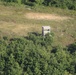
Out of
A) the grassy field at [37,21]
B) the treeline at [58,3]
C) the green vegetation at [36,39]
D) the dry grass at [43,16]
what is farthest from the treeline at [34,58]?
the treeline at [58,3]

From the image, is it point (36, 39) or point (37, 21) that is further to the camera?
point (37, 21)

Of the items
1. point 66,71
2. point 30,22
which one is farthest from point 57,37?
point 66,71

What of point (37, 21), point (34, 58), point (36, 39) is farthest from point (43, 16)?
point (34, 58)

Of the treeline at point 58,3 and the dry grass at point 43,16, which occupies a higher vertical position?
the treeline at point 58,3

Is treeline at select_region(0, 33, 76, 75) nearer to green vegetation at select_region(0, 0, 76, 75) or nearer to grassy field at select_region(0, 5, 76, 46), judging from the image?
green vegetation at select_region(0, 0, 76, 75)

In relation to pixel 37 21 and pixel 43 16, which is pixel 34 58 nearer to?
pixel 37 21

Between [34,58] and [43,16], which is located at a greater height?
[43,16]

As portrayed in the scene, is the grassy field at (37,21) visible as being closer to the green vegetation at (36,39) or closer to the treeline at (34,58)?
the green vegetation at (36,39)

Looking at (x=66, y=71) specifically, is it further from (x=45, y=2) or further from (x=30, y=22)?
(x=45, y=2)
